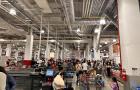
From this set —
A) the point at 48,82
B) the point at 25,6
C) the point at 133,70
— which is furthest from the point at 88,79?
the point at 25,6

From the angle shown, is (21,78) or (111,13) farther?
(111,13)

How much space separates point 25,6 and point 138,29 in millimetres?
6153

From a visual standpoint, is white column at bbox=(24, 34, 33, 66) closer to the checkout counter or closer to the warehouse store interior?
the warehouse store interior

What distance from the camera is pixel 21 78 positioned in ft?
28.5

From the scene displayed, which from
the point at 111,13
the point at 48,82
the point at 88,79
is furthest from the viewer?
the point at 111,13

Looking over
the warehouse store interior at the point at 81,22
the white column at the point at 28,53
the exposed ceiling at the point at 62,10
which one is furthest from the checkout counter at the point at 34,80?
the white column at the point at 28,53

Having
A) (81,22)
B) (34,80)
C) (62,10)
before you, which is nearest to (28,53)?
(81,22)

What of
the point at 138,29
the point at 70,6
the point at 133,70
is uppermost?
the point at 70,6

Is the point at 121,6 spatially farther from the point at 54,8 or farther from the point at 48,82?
the point at 54,8

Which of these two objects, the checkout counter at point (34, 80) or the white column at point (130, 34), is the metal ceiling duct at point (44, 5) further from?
the white column at point (130, 34)

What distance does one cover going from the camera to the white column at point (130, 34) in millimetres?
5777

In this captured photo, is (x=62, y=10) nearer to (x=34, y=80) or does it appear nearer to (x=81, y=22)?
(x=81, y=22)

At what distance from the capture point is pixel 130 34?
586cm

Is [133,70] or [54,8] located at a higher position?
[54,8]
